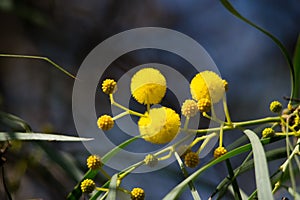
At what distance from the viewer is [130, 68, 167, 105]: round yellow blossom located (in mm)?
569

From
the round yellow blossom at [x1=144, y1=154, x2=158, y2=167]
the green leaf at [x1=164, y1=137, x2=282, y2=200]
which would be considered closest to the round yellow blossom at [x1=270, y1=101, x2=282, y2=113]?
the green leaf at [x1=164, y1=137, x2=282, y2=200]

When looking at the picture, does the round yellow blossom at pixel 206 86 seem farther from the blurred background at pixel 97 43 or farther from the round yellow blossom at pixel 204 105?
the blurred background at pixel 97 43

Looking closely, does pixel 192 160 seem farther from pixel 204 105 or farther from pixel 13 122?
pixel 13 122

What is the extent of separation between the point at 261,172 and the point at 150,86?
0.14 m

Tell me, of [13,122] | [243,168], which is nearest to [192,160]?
[243,168]

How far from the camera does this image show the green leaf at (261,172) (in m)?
0.47

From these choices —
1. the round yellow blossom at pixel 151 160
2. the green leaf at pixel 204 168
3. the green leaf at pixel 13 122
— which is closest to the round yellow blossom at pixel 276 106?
the green leaf at pixel 204 168

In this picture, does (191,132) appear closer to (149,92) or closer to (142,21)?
(149,92)

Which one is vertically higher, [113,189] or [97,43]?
[97,43]

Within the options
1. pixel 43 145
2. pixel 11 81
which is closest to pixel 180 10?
pixel 11 81

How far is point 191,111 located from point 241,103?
1788mm

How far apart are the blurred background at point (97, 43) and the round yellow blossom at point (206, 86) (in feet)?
1.61

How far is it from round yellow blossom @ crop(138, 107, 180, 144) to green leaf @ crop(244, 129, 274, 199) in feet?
0.25

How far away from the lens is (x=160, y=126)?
0.55m
